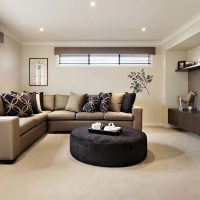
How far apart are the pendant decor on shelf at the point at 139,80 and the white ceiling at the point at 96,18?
1009 millimetres

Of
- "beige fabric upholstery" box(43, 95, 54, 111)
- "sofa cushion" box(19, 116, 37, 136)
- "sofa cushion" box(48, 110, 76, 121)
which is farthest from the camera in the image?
"beige fabric upholstery" box(43, 95, 54, 111)

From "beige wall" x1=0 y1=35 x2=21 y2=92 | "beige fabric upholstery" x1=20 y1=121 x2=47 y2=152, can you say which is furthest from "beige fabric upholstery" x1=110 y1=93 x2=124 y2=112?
"beige wall" x1=0 y1=35 x2=21 y2=92

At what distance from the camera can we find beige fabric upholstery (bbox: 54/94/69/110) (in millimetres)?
5227

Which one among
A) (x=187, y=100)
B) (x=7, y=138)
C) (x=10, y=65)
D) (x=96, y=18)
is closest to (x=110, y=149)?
(x=7, y=138)

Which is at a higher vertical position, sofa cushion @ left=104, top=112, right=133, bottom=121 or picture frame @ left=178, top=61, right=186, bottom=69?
picture frame @ left=178, top=61, right=186, bottom=69

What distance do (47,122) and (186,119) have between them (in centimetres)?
319

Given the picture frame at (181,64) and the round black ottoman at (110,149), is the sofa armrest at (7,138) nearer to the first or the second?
the round black ottoman at (110,149)

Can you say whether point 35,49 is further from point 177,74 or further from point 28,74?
point 177,74

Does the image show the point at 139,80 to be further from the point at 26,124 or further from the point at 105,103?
the point at 26,124

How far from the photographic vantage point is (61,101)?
526 centimetres

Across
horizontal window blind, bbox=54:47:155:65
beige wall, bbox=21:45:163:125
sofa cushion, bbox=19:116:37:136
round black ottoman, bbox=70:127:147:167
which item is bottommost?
round black ottoman, bbox=70:127:147:167

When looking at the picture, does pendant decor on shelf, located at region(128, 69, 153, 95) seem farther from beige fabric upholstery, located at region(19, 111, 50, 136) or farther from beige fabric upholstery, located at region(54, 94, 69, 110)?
beige fabric upholstery, located at region(19, 111, 50, 136)

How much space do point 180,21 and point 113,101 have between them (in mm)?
2273

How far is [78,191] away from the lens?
2043mm
